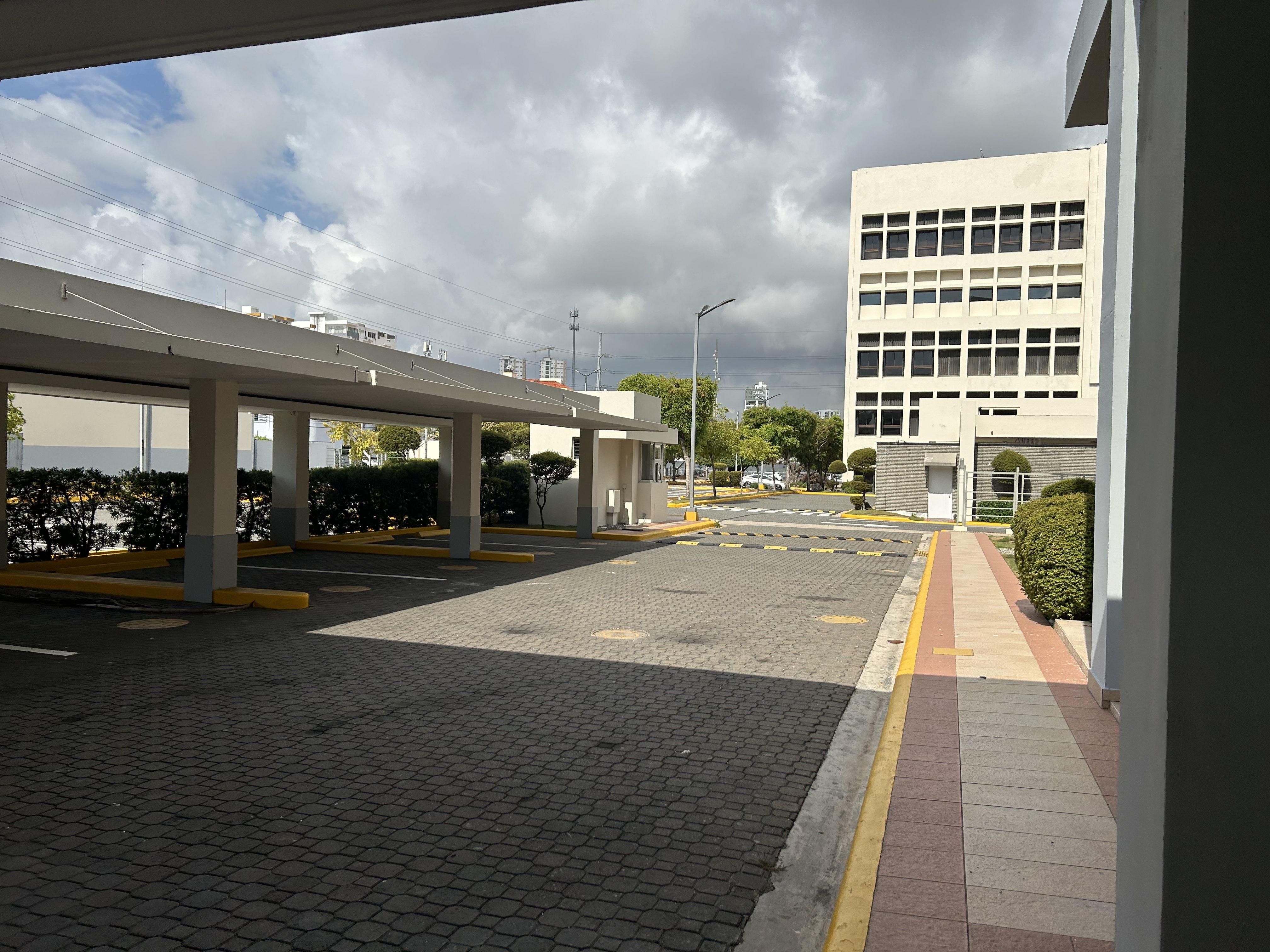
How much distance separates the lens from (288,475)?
21438mm

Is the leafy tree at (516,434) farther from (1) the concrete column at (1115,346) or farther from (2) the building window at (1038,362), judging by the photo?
(2) the building window at (1038,362)

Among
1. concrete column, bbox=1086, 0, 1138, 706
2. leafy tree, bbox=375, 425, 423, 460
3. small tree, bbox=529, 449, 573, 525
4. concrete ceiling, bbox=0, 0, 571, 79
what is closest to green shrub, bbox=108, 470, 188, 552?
small tree, bbox=529, 449, 573, 525

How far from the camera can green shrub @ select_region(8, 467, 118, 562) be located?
16.6 m

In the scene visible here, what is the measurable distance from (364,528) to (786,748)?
20390mm

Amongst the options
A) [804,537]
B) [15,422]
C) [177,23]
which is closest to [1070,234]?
[804,537]

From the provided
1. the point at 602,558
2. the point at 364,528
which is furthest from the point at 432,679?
the point at 364,528

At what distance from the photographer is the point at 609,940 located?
4.27 meters

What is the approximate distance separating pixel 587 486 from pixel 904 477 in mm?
23941

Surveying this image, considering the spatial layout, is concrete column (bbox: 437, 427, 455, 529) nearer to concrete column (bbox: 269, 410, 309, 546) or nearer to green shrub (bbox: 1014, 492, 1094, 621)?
concrete column (bbox: 269, 410, 309, 546)

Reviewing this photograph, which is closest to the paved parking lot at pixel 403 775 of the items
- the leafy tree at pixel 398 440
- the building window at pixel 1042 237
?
the leafy tree at pixel 398 440

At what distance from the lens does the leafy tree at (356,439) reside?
188 feet

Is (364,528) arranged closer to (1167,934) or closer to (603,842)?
(603,842)

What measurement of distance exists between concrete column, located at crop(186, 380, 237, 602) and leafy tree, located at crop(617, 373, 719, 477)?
42280mm

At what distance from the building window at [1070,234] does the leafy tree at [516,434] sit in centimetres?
3921
